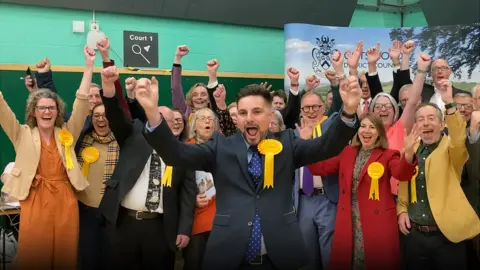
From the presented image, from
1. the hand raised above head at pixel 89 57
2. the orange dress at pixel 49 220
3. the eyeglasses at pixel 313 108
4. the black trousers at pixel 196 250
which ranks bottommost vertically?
the black trousers at pixel 196 250

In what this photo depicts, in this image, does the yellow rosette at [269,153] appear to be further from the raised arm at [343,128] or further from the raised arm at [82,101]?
the raised arm at [82,101]

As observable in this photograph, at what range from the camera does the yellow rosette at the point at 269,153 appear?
6.70ft

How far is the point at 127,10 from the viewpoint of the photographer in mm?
5324

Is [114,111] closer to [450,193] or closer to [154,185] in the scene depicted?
[154,185]

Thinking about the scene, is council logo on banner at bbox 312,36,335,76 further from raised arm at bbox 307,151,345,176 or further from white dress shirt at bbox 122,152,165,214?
white dress shirt at bbox 122,152,165,214

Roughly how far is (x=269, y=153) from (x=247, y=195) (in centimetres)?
22

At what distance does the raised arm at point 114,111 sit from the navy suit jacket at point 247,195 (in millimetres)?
756

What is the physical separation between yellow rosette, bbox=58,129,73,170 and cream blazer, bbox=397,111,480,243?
2341 mm

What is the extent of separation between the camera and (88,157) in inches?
124

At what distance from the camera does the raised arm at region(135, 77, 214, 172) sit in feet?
6.02

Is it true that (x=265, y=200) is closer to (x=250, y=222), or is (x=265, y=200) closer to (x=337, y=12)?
(x=250, y=222)

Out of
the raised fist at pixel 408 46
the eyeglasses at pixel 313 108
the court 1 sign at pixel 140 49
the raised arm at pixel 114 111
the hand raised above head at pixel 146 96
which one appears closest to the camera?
the hand raised above head at pixel 146 96

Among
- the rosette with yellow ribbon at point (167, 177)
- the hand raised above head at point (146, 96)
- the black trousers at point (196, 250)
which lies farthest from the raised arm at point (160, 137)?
the black trousers at point (196, 250)

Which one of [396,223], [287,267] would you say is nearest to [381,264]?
[396,223]
